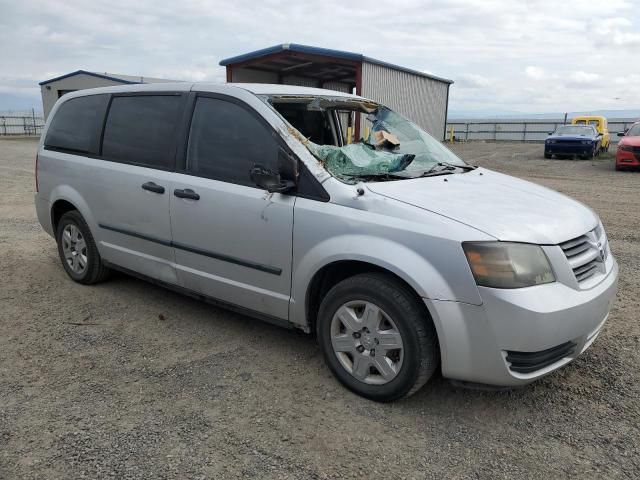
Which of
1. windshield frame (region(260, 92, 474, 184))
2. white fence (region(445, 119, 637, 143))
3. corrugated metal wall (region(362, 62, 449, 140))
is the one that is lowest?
windshield frame (region(260, 92, 474, 184))

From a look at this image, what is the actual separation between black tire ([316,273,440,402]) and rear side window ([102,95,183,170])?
1719 mm

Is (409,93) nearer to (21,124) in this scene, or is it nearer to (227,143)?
(227,143)

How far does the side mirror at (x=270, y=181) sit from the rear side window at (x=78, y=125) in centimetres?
201

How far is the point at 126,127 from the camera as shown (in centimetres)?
426

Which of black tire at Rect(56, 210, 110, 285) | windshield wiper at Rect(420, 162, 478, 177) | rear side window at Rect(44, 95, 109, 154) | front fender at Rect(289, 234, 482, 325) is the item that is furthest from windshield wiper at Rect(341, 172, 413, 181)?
black tire at Rect(56, 210, 110, 285)

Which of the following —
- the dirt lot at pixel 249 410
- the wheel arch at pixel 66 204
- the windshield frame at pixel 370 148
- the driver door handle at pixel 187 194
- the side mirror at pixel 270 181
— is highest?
the windshield frame at pixel 370 148

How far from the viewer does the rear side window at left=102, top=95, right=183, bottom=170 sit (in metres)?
3.89

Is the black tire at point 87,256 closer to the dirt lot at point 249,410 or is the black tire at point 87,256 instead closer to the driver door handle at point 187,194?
the dirt lot at point 249,410

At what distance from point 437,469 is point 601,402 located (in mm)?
1190

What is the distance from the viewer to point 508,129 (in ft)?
109

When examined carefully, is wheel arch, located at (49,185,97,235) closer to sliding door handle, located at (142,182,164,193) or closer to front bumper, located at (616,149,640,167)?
sliding door handle, located at (142,182,164,193)

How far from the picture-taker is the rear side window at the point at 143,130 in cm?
389

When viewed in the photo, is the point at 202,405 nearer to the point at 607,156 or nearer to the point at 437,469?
the point at 437,469

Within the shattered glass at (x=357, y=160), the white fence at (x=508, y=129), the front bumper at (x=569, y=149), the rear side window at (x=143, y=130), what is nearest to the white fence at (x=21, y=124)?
the white fence at (x=508, y=129)
